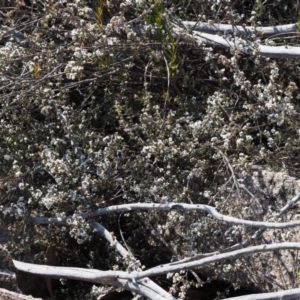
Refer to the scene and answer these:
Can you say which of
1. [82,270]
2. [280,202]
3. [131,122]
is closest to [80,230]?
[82,270]

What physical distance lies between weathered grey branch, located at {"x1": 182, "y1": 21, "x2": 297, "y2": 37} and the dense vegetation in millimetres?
49

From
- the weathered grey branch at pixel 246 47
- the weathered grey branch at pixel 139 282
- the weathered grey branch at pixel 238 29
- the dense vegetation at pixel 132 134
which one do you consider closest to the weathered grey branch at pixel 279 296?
the weathered grey branch at pixel 139 282

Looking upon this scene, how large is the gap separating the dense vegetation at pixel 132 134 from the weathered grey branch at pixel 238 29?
49mm

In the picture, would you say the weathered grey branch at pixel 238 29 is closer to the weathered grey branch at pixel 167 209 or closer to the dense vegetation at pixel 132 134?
the dense vegetation at pixel 132 134

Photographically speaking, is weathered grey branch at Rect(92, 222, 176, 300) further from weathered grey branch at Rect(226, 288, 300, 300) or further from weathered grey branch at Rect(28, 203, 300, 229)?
weathered grey branch at Rect(226, 288, 300, 300)

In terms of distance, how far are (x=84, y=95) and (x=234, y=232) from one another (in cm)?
137

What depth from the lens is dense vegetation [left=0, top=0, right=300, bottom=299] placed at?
156 inches

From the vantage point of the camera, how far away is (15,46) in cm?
427

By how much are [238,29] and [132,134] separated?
95cm

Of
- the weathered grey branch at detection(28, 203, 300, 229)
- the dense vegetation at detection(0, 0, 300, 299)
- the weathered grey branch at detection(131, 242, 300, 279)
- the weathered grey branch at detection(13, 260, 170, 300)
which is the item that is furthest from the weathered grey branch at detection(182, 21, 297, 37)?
the weathered grey branch at detection(13, 260, 170, 300)

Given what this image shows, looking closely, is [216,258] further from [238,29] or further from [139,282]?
[238,29]

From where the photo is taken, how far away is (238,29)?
442 cm

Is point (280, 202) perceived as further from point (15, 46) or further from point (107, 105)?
point (15, 46)

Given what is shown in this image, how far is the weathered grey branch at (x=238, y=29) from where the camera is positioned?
14.2ft
